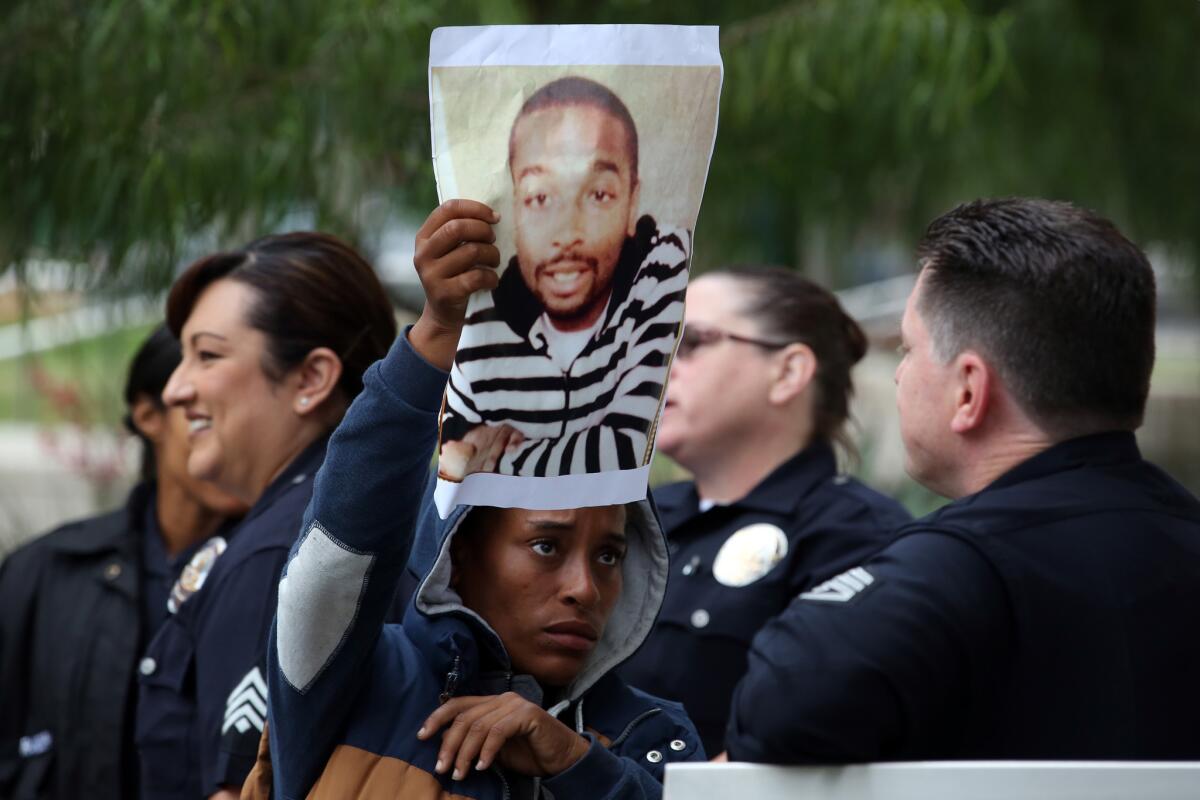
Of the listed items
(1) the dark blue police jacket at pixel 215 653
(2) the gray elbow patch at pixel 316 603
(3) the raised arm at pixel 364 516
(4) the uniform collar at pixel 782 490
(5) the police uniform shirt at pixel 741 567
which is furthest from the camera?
(4) the uniform collar at pixel 782 490

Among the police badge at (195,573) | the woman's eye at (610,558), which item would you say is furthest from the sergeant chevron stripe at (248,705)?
the woman's eye at (610,558)

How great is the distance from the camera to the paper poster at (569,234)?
6.40 ft

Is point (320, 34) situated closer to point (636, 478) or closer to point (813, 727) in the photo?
point (636, 478)

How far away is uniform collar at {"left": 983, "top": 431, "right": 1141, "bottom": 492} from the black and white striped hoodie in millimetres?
500

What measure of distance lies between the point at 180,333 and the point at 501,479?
1656 mm

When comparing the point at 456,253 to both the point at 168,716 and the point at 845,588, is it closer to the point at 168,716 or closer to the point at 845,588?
the point at 845,588

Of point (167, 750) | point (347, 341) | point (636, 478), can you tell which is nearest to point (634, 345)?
point (636, 478)

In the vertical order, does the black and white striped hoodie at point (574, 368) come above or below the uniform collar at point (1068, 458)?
above

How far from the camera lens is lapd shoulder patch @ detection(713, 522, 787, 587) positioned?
11.8 feet

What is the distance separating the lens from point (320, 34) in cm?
511

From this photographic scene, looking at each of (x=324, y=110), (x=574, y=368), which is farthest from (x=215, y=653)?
(x=324, y=110)

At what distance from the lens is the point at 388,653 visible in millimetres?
2332

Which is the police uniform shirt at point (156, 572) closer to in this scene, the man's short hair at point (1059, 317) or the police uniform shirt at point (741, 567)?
the police uniform shirt at point (741, 567)

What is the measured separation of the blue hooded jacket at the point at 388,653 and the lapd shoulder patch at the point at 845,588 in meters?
0.41
